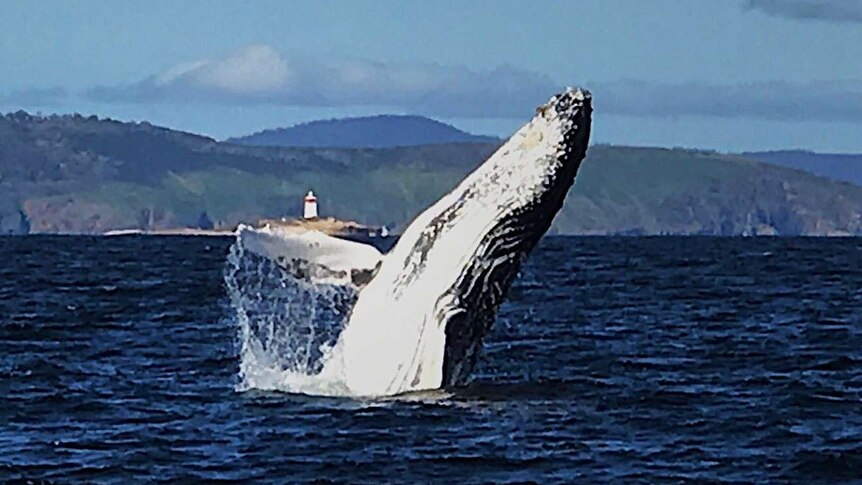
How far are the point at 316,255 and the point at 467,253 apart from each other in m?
1.04

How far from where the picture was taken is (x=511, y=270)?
40.4 feet

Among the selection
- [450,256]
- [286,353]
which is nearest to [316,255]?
[450,256]

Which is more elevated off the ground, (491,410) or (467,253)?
(467,253)

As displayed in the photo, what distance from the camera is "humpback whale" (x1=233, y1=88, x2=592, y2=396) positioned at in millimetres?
11883

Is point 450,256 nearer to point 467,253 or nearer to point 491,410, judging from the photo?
point 467,253

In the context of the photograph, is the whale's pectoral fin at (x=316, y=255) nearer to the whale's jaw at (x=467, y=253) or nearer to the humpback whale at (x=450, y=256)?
the humpback whale at (x=450, y=256)

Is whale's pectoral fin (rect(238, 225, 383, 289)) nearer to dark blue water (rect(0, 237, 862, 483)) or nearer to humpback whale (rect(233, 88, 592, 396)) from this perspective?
humpback whale (rect(233, 88, 592, 396))

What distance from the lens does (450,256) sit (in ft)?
40.0

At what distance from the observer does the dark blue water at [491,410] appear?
11.9 m

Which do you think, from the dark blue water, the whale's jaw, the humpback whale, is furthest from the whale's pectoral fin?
the dark blue water

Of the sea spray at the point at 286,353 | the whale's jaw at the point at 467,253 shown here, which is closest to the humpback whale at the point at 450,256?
the whale's jaw at the point at 467,253

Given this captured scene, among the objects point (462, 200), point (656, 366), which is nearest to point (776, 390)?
point (656, 366)

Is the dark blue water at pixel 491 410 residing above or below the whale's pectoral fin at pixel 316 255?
below

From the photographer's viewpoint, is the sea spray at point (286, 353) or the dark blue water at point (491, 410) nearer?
the dark blue water at point (491, 410)
